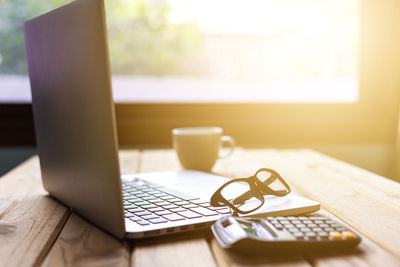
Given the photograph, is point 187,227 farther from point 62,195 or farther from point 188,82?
point 188,82

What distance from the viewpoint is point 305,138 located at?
1591 millimetres

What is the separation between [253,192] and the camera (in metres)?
0.55

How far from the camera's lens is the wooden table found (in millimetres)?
401

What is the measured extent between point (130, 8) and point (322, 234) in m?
1.36

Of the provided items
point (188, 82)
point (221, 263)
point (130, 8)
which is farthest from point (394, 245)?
point (130, 8)

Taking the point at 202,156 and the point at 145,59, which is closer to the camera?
the point at 202,156

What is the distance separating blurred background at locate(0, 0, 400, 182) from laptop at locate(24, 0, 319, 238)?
2.93ft

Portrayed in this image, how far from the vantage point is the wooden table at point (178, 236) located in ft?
1.31

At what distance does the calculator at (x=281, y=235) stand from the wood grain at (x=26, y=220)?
0.22m

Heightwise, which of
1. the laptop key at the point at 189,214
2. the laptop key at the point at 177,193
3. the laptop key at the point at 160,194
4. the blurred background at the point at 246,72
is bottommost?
the laptop key at the point at 177,193

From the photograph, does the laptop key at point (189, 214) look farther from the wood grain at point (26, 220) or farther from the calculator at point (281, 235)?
the wood grain at point (26, 220)

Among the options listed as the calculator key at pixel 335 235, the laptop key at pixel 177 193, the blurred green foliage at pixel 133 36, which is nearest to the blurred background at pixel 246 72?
the blurred green foliage at pixel 133 36

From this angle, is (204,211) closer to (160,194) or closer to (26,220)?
(160,194)

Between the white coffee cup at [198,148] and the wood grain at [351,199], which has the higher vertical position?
the white coffee cup at [198,148]
